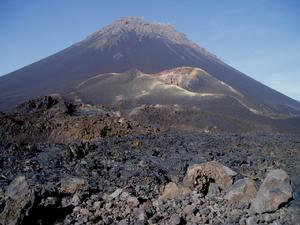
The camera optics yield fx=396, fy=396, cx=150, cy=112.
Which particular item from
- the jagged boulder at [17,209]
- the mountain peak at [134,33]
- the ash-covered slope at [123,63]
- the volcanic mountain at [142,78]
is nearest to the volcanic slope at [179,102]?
the volcanic mountain at [142,78]

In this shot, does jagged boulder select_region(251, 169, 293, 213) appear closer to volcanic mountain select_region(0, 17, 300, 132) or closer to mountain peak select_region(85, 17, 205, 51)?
volcanic mountain select_region(0, 17, 300, 132)

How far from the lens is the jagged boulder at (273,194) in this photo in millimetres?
4426

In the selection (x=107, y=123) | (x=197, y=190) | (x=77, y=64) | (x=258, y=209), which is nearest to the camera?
(x=258, y=209)

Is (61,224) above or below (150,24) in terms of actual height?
below

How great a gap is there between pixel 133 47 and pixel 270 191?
8892 centimetres

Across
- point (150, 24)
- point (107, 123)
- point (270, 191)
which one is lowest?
point (107, 123)

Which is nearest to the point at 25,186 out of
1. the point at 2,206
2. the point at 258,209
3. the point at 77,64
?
the point at 2,206

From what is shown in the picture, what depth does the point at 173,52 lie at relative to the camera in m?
92.0

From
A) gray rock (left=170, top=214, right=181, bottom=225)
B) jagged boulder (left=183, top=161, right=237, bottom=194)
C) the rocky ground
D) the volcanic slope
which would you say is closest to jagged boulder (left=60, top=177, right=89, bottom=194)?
the rocky ground


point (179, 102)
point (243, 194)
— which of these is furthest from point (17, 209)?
point (179, 102)

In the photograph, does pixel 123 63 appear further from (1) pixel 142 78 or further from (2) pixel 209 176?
(2) pixel 209 176

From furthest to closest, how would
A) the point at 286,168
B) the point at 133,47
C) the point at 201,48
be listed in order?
the point at 201,48
the point at 133,47
the point at 286,168

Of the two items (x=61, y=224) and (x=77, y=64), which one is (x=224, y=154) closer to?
(x=61, y=224)

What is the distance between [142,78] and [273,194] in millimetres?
39042
